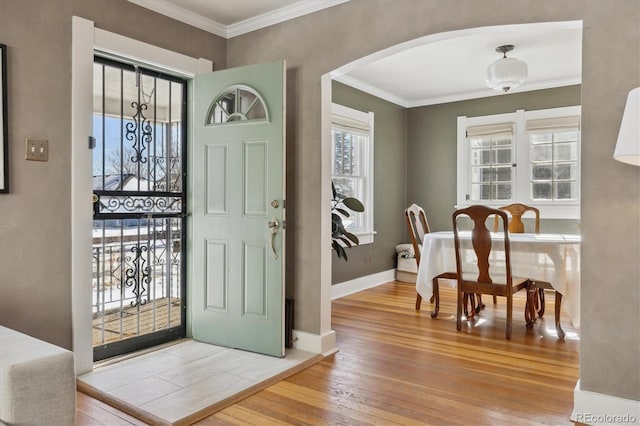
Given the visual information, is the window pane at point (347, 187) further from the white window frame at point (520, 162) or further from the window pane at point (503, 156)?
the window pane at point (503, 156)

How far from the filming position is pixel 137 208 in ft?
10.7

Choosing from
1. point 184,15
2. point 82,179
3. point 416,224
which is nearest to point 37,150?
point 82,179

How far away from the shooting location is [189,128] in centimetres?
357

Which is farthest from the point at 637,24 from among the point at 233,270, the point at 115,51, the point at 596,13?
the point at 115,51

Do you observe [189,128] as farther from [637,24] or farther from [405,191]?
[405,191]

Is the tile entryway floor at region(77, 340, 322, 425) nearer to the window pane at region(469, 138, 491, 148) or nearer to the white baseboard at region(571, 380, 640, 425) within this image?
the white baseboard at region(571, 380, 640, 425)

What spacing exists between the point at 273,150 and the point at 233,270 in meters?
0.93

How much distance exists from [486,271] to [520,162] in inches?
97.6

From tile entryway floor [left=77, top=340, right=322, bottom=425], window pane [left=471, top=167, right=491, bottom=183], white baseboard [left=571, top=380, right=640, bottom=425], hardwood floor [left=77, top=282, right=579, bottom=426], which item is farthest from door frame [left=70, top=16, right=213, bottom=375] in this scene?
window pane [left=471, top=167, right=491, bottom=183]

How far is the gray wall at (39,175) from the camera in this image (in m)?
2.54

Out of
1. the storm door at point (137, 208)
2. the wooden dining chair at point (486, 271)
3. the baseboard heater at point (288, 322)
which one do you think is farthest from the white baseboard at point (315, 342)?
the wooden dining chair at point (486, 271)

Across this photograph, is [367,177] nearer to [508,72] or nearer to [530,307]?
[508,72]

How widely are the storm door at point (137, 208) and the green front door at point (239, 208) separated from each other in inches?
5.9

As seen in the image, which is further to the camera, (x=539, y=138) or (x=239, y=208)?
(x=539, y=138)
